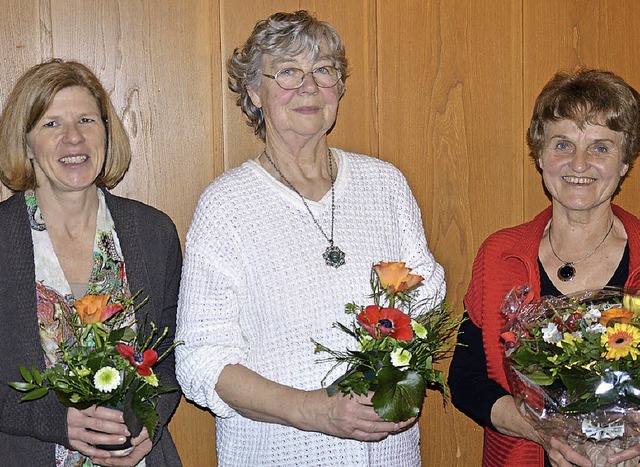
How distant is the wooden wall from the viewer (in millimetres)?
2580

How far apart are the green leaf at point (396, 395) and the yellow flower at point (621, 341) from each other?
41 centimetres

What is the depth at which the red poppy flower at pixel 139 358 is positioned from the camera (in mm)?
1925

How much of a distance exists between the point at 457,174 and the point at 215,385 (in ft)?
3.80

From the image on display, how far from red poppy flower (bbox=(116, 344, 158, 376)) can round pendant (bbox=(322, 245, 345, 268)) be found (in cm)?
56

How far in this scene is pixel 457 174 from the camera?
2.87 metres

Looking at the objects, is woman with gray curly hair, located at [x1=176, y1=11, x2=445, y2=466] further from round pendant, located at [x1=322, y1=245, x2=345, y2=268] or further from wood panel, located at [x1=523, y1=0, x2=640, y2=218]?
wood panel, located at [x1=523, y1=0, x2=640, y2=218]

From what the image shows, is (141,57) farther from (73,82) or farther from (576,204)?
(576,204)

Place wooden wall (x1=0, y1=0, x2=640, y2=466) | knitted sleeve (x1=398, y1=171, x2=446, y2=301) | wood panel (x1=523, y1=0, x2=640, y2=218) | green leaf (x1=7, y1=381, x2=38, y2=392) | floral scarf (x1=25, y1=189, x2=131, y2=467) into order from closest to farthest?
green leaf (x1=7, y1=381, x2=38, y2=392)
floral scarf (x1=25, y1=189, x2=131, y2=467)
knitted sleeve (x1=398, y1=171, x2=446, y2=301)
wooden wall (x1=0, y1=0, x2=640, y2=466)
wood panel (x1=523, y1=0, x2=640, y2=218)

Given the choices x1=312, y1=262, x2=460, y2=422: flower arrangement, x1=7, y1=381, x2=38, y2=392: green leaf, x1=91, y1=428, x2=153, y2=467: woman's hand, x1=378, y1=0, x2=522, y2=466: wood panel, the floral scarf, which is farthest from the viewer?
x1=378, y1=0, x2=522, y2=466: wood panel

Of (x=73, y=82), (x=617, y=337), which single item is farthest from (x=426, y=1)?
(x=617, y=337)

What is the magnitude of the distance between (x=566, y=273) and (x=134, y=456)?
1.25 m

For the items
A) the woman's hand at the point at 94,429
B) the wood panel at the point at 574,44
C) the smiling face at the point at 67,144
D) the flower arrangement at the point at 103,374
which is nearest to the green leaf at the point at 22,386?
the flower arrangement at the point at 103,374

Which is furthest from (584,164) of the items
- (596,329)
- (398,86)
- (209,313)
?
(209,313)

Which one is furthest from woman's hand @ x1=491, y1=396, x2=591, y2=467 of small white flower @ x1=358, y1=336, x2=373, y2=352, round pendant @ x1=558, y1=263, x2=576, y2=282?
small white flower @ x1=358, y1=336, x2=373, y2=352
